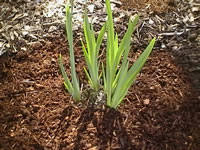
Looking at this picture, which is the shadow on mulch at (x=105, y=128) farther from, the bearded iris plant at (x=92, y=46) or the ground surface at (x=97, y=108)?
the bearded iris plant at (x=92, y=46)

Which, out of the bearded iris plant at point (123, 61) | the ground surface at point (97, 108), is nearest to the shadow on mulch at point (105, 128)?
the ground surface at point (97, 108)

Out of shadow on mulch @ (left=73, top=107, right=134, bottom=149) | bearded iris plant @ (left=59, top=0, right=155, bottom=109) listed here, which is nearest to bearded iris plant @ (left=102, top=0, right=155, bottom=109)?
bearded iris plant @ (left=59, top=0, right=155, bottom=109)

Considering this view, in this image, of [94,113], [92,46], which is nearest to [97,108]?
[94,113]

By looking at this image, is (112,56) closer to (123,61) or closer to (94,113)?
(123,61)

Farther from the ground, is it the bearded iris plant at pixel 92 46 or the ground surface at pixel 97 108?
the bearded iris plant at pixel 92 46

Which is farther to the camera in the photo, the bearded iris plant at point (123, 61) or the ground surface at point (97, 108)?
the ground surface at point (97, 108)

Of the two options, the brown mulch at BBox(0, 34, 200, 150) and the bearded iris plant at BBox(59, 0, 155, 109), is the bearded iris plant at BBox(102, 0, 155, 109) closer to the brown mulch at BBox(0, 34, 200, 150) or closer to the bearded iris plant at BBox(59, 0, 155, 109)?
the bearded iris plant at BBox(59, 0, 155, 109)

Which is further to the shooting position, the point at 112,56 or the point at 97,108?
the point at 97,108

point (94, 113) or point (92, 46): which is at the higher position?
point (92, 46)
